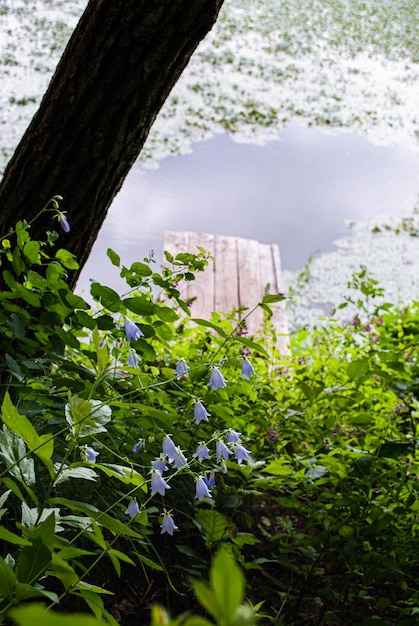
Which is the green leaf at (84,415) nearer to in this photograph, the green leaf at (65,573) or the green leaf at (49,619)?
the green leaf at (65,573)

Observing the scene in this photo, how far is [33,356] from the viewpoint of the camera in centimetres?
151

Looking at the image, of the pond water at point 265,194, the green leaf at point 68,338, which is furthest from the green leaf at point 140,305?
the pond water at point 265,194

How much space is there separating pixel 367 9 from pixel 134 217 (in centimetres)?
615

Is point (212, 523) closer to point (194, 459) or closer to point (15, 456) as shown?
point (194, 459)

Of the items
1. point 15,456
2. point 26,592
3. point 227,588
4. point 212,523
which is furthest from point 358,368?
point 227,588

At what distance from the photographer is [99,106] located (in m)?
1.48

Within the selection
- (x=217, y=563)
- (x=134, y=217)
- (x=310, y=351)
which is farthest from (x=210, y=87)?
(x=217, y=563)

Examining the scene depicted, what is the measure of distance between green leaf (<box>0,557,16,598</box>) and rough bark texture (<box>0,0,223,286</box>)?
102 centimetres

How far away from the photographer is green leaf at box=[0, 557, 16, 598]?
590 millimetres

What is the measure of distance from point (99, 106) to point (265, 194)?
12.2 feet

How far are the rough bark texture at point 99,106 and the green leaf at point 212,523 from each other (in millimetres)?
661

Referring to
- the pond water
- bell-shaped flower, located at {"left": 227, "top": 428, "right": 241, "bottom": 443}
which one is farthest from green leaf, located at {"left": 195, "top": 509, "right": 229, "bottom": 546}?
the pond water

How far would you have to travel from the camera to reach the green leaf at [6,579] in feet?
1.94

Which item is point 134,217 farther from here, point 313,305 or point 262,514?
point 262,514
